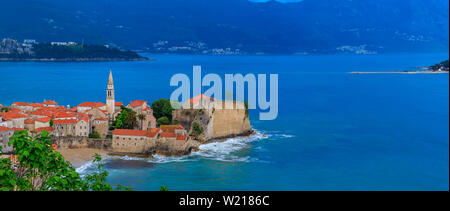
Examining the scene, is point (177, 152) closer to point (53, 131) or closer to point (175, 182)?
point (175, 182)

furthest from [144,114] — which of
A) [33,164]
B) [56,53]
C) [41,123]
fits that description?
[56,53]

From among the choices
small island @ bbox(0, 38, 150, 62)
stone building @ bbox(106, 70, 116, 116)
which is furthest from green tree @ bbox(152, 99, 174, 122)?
small island @ bbox(0, 38, 150, 62)

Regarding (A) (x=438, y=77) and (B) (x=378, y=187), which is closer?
(B) (x=378, y=187)

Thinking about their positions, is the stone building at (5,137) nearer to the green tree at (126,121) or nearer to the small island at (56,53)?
the green tree at (126,121)

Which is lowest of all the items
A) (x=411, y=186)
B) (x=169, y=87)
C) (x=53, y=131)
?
(x=411, y=186)

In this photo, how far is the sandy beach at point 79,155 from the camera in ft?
98.6

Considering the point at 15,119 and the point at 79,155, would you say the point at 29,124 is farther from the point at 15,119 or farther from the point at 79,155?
the point at 79,155

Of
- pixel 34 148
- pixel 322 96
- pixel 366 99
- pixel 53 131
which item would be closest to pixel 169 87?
pixel 322 96

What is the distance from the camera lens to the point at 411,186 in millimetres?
28547

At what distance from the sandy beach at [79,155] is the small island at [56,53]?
448 ft

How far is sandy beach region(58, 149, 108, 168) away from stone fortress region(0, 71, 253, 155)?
2.01 ft

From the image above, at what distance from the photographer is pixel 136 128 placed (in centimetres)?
3584

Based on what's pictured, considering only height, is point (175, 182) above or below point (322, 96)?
below

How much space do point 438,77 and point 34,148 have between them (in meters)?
113
